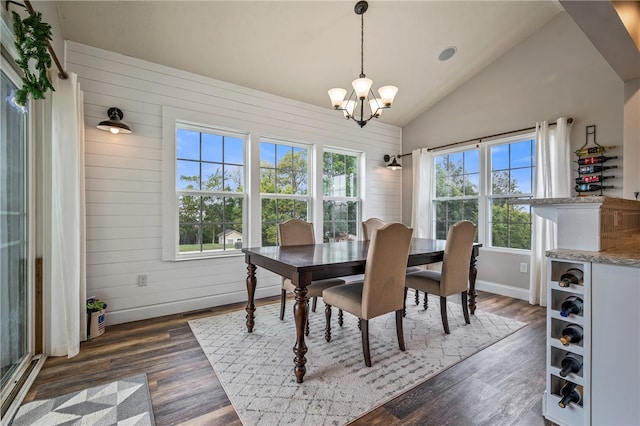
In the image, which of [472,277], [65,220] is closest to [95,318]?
[65,220]

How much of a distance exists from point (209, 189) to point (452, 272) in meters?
2.79

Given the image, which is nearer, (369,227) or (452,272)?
(452,272)

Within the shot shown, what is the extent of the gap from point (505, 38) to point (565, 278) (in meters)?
3.59

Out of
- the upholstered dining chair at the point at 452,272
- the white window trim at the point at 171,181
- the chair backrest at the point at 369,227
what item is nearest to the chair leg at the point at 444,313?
the upholstered dining chair at the point at 452,272

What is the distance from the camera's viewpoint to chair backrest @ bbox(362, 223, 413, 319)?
2184mm

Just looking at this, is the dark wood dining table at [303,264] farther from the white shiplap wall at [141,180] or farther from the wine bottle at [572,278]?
the wine bottle at [572,278]

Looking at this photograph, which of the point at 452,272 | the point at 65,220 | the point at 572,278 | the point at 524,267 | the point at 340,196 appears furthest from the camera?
the point at 340,196

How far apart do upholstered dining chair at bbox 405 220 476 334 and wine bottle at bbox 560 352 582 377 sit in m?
1.26

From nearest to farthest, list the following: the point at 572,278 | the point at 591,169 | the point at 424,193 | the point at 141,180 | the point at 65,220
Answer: the point at 572,278 < the point at 65,220 < the point at 141,180 < the point at 591,169 < the point at 424,193

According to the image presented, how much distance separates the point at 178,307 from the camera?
3.32 m

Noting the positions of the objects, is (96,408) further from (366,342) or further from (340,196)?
(340,196)

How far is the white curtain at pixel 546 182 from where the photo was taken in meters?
3.39

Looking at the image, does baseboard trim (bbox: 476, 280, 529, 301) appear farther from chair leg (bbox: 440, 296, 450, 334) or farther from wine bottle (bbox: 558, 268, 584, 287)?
wine bottle (bbox: 558, 268, 584, 287)

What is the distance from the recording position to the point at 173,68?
329cm
